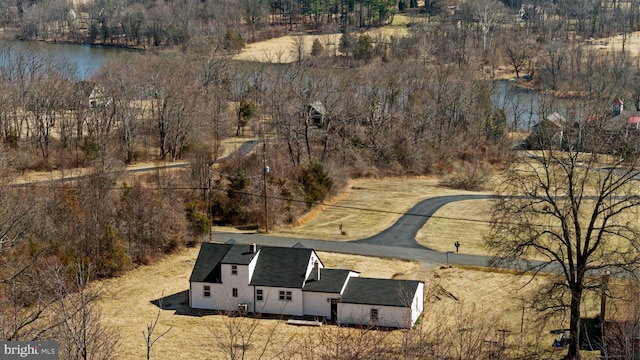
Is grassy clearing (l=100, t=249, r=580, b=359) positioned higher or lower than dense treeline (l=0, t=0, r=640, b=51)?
lower

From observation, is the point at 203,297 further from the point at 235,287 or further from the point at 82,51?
the point at 82,51

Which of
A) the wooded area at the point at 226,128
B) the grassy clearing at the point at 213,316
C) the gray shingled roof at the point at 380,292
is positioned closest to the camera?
the grassy clearing at the point at 213,316

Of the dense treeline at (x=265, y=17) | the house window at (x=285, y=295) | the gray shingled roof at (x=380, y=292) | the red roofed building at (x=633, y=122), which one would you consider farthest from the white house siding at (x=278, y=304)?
the dense treeline at (x=265, y=17)

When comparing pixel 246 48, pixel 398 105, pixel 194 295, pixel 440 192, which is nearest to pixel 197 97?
pixel 398 105

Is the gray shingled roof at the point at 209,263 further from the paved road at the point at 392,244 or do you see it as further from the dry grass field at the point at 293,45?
the dry grass field at the point at 293,45

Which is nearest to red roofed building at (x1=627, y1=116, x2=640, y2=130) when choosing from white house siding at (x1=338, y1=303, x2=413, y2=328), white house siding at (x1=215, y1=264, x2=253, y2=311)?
white house siding at (x1=338, y1=303, x2=413, y2=328)

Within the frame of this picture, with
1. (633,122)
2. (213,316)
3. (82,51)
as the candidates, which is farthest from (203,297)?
(82,51)

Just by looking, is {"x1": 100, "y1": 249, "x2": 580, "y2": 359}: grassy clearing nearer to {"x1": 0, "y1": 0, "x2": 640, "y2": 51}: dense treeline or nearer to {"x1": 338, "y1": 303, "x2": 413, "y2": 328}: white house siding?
{"x1": 338, "y1": 303, "x2": 413, "y2": 328}: white house siding
